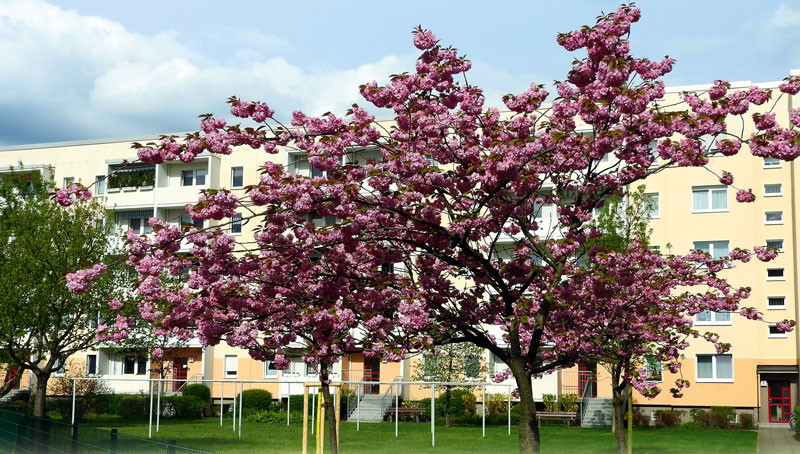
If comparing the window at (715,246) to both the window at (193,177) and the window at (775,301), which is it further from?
the window at (193,177)

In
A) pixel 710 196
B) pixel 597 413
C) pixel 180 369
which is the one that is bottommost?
pixel 597 413

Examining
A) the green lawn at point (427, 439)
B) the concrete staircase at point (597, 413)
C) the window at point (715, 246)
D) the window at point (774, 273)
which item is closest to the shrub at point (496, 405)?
the green lawn at point (427, 439)

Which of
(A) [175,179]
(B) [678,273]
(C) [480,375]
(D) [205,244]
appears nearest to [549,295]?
(D) [205,244]

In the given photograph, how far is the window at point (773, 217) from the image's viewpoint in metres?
46.2

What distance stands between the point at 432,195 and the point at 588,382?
120 feet

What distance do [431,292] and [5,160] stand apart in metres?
59.1

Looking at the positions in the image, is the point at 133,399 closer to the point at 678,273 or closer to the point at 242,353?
the point at 242,353

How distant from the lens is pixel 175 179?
2285 inches

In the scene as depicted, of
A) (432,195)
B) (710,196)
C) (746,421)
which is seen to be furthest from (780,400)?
(432,195)

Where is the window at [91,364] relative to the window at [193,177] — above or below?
below

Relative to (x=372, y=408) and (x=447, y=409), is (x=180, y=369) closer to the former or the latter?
(x=372, y=408)

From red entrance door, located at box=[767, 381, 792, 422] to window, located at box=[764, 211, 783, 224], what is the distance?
8427 millimetres

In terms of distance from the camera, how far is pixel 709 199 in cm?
Answer: 4728

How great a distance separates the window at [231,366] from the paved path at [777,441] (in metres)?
30.5
